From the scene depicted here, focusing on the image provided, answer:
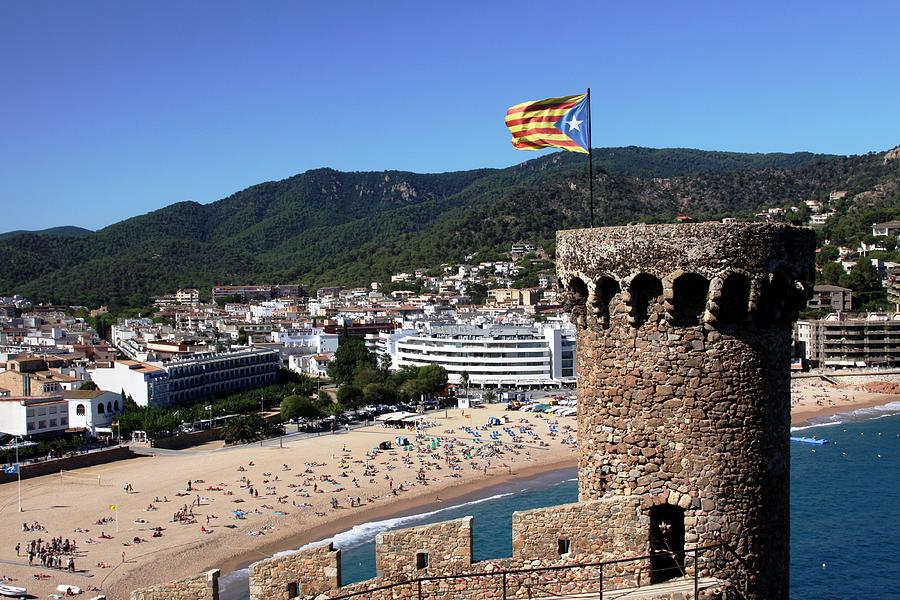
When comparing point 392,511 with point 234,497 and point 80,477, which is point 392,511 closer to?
point 234,497

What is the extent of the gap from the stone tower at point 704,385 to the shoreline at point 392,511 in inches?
1064

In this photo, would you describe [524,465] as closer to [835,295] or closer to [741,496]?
[741,496]

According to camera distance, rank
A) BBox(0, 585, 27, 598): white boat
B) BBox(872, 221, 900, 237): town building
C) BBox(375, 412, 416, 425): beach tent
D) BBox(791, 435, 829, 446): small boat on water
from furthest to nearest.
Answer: BBox(872, 221, 900, 237): town building → BBox(375, 412, 416, 425): beach tent → BBox(791, 435, 829, 446): small boat on water → BBox(0, 585, 27, 598): white boat

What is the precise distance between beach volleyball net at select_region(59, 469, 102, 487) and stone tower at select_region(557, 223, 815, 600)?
4795 cm

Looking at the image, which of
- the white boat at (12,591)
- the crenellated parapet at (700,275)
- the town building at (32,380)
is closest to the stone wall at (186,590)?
the crenellated parapet at (700,275)

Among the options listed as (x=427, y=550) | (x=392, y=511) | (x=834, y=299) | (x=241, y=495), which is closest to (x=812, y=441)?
(x=392, y=511)

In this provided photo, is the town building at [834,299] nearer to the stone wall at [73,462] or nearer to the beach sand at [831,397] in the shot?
the beach sand at [831,397]

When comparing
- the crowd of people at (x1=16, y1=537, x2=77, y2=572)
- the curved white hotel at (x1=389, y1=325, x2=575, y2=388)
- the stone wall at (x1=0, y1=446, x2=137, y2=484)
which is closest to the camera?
the crowd of people at (x1=16, y1=537, x2=77, y2=572)

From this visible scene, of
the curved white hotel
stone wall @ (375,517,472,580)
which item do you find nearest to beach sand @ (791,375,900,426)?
the curved white hotel

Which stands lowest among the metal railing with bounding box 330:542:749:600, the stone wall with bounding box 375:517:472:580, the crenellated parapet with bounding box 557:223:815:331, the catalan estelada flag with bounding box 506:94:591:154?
the metal railing with bounding box 330:542:749:600

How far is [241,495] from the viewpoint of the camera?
48.3 m

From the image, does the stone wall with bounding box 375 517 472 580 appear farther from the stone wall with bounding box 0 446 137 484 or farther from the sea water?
the stone wall with bounding box 0 446 137 484

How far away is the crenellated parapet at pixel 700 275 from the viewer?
7859mm

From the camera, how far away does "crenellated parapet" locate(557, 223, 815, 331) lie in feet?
Answer: 25.8
